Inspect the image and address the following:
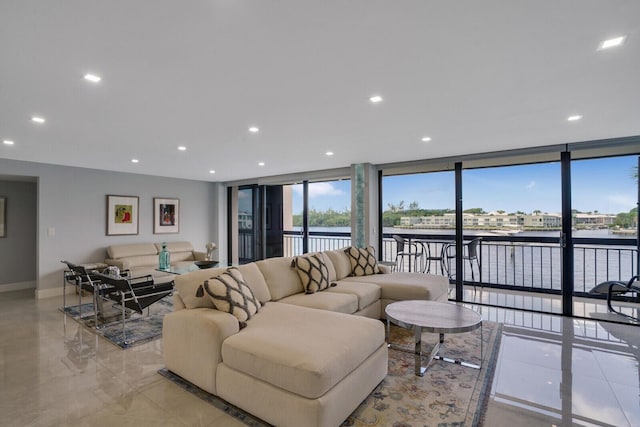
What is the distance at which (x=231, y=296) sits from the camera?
252 centimetres

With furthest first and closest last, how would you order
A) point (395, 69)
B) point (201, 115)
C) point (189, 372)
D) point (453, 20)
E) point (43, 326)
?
point (43, 326)
point (201, 115)
point (189, 372)
point (395, 69)
point (453, 20)

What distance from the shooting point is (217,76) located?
2348 millimetres

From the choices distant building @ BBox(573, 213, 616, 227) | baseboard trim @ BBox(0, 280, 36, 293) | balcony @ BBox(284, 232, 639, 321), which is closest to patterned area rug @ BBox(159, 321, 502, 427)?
balcony @ BBox(284, 232, 639, 321)

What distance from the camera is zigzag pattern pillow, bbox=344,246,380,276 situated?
185 inches

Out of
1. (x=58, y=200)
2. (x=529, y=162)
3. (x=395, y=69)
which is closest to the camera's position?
(x=395, y=69)

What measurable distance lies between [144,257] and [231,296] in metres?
4.89

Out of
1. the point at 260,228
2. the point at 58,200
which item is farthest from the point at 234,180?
the point at 58,200

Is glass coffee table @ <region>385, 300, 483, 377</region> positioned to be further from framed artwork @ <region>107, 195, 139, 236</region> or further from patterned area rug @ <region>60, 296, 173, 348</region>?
framed artwork @ <region>107, 195, 139, 236</region>

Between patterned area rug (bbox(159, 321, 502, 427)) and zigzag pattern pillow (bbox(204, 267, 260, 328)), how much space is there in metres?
0.62

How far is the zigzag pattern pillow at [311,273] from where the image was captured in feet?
12.1

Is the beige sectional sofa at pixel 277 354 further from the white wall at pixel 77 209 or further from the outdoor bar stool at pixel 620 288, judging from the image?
the white wall at pixel 77 209

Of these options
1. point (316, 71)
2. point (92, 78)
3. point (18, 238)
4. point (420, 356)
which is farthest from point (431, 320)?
point (18, 238)

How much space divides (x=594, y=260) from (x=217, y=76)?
647cm

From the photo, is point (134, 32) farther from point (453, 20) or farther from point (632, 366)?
point (632, 366)
